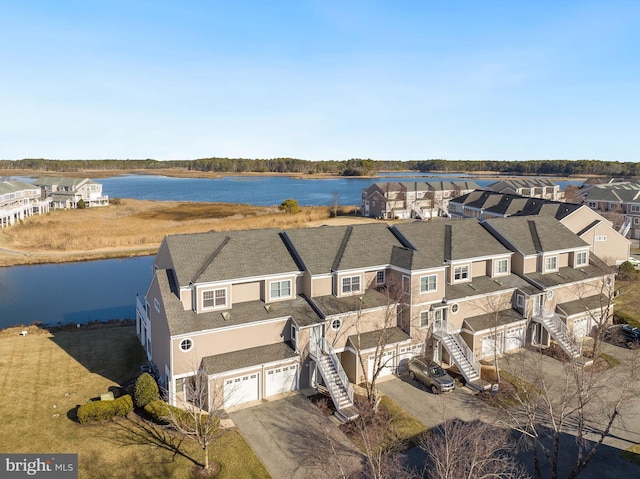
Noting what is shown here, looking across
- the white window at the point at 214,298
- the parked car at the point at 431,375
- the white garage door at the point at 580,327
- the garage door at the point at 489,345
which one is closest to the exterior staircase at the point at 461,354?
the parked car at the point at 431,375

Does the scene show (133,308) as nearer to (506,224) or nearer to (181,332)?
(181,332)

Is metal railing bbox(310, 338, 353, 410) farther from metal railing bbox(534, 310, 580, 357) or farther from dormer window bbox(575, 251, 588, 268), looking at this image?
dormer window bbox(575, 251, 588, 268)

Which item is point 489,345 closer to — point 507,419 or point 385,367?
point 507,419

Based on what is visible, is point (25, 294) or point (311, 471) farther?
point (25, 294)

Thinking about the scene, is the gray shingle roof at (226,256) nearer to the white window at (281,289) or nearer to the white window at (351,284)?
the white window at (281,289)

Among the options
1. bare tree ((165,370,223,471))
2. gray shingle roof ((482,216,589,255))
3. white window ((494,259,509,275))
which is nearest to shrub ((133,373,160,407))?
bare tree ((165,370,223,471))

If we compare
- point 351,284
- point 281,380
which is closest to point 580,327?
point 351,284

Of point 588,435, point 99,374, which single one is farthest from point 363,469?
point 99,374
